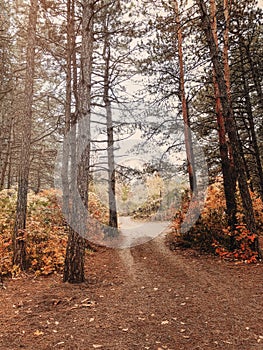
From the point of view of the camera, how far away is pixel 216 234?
8.82 meters

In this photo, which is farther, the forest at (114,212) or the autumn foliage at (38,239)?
the autumn foliage at (38,239)

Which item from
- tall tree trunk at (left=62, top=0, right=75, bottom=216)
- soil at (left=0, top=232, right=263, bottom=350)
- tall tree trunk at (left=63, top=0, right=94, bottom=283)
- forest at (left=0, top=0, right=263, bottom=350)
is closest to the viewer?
soil at (left=0, top=232, right=263, bottom=350)

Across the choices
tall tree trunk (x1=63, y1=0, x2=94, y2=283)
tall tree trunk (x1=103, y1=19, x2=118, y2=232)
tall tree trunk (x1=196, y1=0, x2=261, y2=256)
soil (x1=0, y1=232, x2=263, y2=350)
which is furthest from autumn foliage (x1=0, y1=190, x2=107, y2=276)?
tall tree trunk (x1=196, y1=0, x2=261, y2=256)

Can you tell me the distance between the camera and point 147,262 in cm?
806

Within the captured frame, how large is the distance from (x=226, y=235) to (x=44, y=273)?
5583 millimetres

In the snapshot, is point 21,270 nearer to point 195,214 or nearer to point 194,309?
point 194,309

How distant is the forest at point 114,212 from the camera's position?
396 cm

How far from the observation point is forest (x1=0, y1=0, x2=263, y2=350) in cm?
396

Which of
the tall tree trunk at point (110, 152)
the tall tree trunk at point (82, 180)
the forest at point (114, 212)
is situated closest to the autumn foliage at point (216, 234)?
the forest at point (114, 212)

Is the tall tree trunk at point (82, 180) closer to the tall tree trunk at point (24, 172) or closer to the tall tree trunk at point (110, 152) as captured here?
the tall tree trunk at point (24, 172)

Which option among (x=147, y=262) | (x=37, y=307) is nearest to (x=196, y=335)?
(x=37, y=307)

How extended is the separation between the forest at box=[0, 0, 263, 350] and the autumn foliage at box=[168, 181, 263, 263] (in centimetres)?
4

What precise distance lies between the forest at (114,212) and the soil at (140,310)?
0.02m

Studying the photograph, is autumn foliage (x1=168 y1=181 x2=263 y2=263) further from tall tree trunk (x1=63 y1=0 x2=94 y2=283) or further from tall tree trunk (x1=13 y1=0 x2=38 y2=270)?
tall tree trunk (x1=13 y1=0 x2=38 y2=270)
